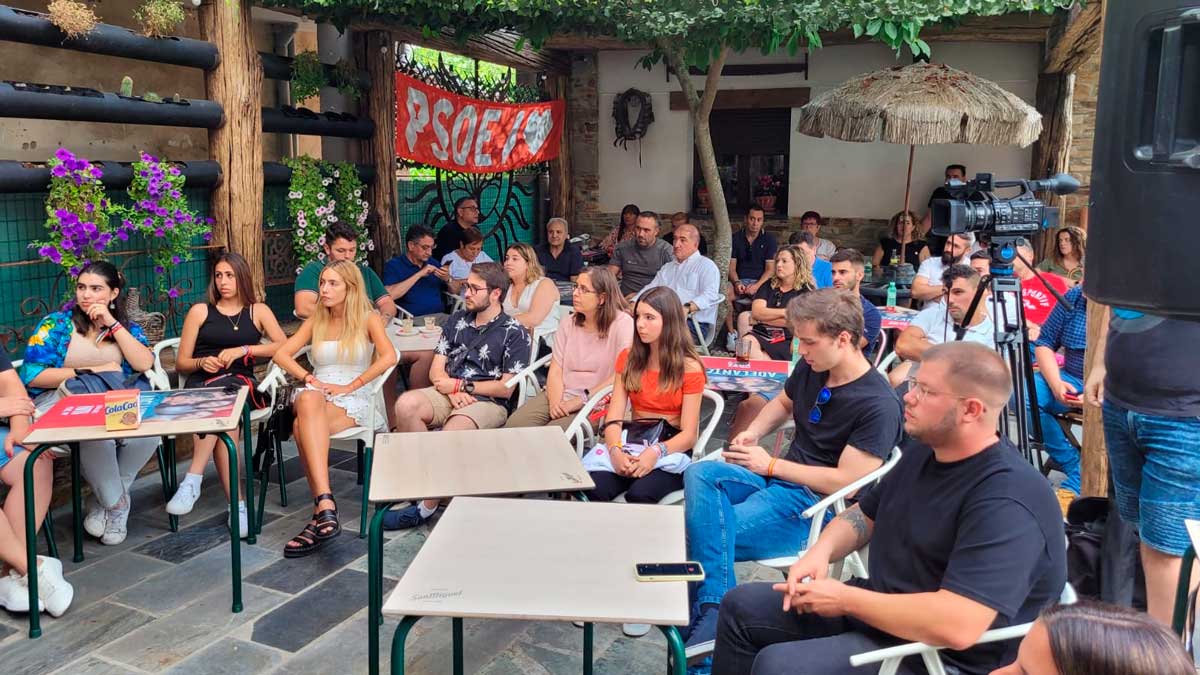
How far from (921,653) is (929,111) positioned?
18.5 feet

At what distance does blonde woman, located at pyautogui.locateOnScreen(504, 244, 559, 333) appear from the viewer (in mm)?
5703

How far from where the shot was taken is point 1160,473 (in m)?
2.70

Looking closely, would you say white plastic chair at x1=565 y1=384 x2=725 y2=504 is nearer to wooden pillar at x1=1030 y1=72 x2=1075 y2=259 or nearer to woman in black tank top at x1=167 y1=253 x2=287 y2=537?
woman in black tank top at x1=167 y1=253 x2=287 y2=537

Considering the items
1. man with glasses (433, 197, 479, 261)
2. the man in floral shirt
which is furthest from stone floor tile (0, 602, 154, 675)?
man with glasses (433, 197, 479, 261)

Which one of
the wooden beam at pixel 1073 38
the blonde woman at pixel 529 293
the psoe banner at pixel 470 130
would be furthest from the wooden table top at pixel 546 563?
the psoe banner at pixel 470 130

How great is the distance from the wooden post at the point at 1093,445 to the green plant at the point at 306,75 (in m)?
5.10

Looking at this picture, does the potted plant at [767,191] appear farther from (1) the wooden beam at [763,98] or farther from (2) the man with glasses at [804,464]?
(2) the man with glasses at [804,464]

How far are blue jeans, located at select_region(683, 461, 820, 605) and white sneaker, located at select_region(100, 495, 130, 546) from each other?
2.63 m

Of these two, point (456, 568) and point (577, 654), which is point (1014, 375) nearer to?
point (577, 654)

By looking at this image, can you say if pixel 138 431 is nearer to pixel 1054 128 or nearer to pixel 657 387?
pixel 657 387

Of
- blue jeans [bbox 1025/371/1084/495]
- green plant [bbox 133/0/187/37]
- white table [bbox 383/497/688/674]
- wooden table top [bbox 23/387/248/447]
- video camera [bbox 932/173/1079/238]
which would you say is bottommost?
blue jeans [bbox 1025/371/1084/495]

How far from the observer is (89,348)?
4258 mm

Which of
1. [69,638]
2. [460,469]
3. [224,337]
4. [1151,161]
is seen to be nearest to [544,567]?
[460,469]

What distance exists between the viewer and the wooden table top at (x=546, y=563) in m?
2.04
